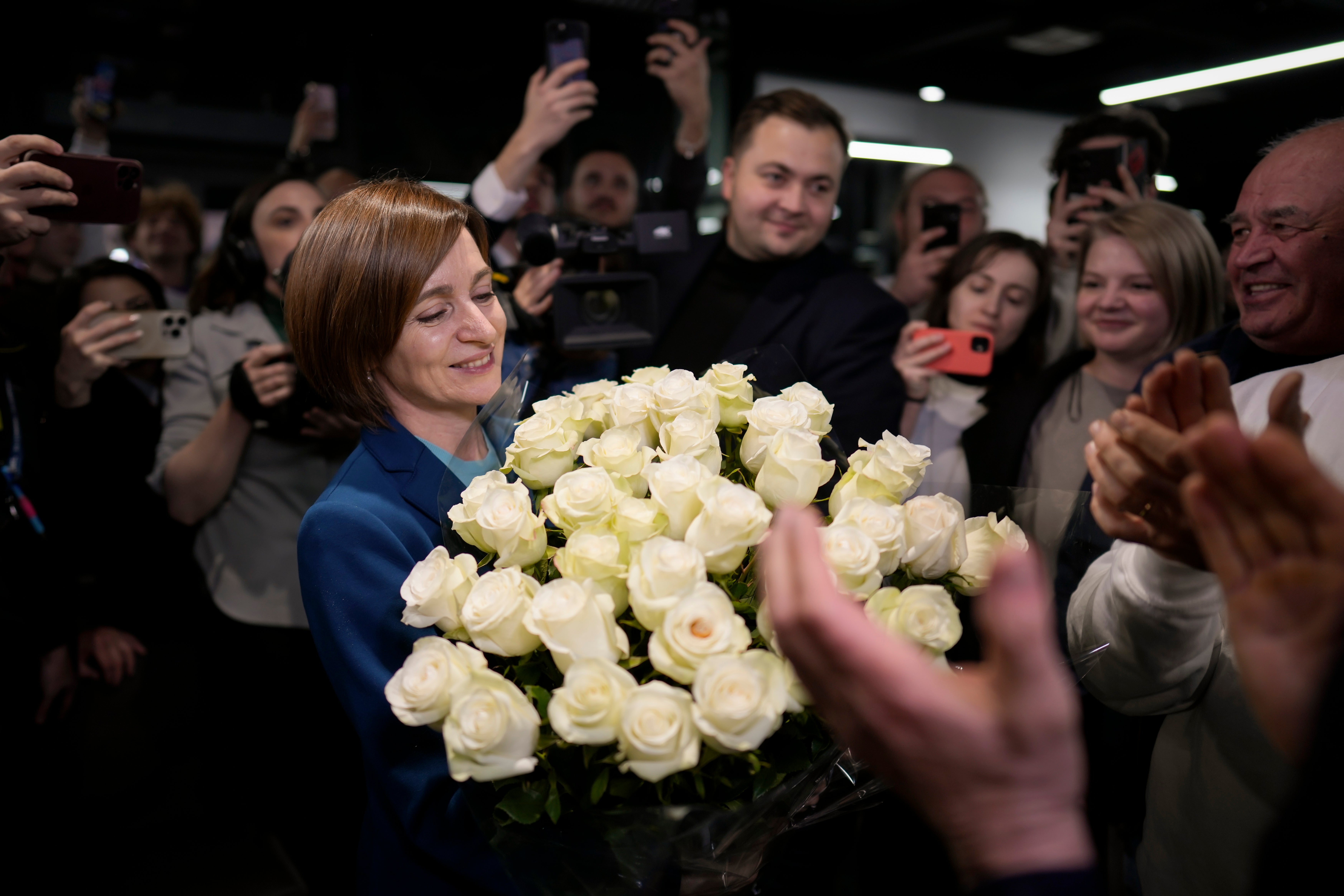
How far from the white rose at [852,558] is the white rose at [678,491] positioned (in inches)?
5.1

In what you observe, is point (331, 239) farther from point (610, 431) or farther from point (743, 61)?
point (743, 61)

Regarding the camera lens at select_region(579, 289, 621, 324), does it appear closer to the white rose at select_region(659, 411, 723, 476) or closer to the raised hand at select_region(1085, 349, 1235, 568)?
the white rose at select_region(659, 411, 723, 476)

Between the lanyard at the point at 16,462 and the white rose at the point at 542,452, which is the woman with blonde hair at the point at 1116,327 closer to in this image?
the white rose at the point at 542,452

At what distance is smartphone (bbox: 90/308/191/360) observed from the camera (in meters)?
2.10

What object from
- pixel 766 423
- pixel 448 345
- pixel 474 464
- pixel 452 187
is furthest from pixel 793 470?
pixel 452 187

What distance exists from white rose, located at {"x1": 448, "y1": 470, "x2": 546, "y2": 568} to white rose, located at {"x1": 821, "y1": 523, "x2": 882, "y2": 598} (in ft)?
0.94

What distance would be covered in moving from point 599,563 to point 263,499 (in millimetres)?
1800

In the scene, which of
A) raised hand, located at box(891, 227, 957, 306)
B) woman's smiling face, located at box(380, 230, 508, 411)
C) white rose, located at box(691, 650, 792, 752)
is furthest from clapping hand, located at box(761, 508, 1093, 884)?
raised hand, located at box(891, 227, 957, 306)

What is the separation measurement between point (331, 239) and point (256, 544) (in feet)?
4.17

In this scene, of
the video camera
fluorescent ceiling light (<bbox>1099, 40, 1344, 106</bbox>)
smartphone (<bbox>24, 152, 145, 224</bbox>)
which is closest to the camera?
smartphone (<bbox>24, 152, 145, 224</bbox>)

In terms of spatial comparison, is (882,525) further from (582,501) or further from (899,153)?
(899,153)

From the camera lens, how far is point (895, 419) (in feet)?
6.95

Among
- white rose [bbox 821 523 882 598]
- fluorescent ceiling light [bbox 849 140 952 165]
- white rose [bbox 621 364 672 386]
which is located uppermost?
fluorescent ceiling light [bbox 849 140 952 165]

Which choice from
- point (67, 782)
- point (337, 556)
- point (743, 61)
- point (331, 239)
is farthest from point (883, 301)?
point (743, 61)
